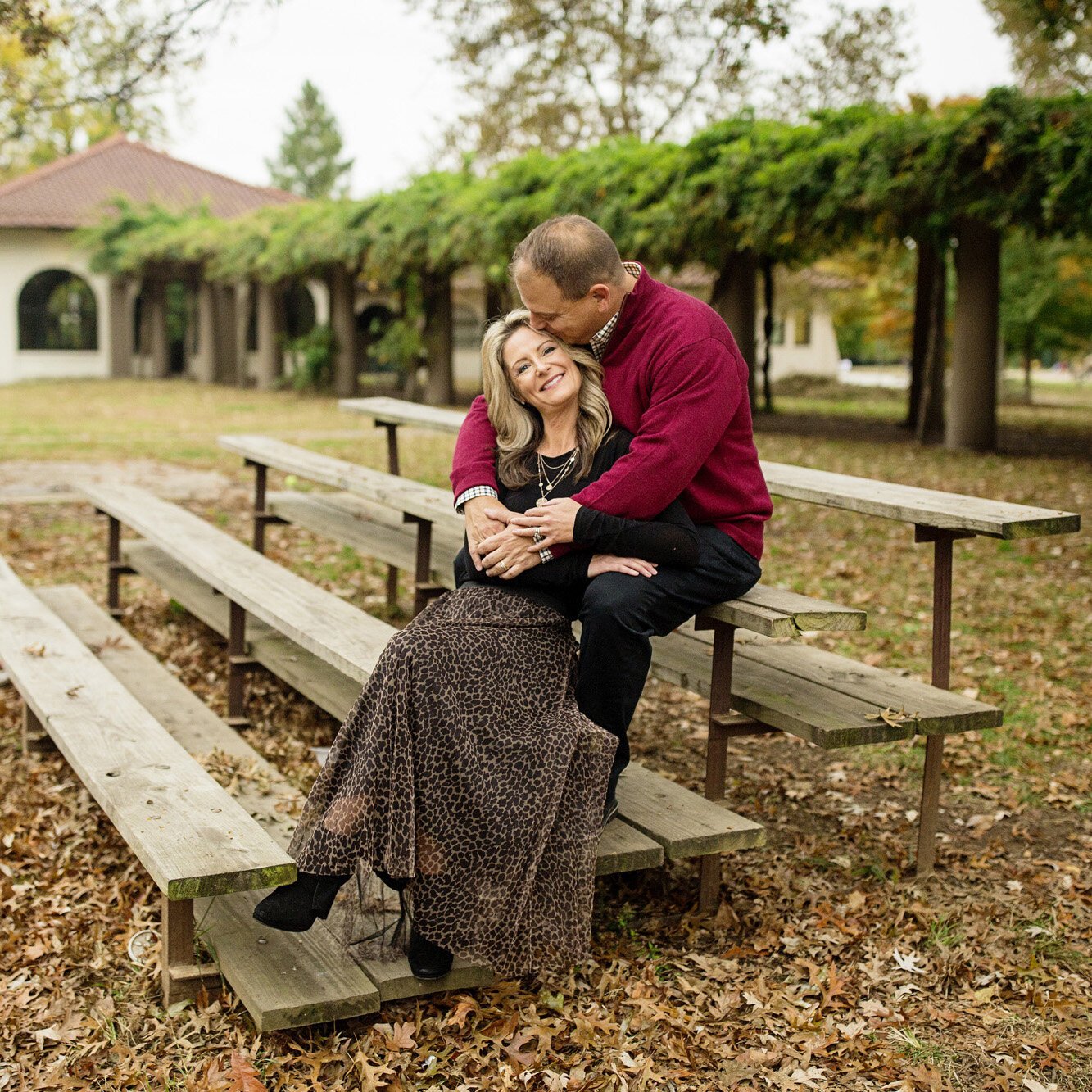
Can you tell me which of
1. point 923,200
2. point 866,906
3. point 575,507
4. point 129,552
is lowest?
point 866,906

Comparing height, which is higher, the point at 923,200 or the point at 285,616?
the point at 923,200

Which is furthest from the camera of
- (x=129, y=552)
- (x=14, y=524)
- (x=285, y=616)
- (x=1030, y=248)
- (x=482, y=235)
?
(x=1030, y=248)

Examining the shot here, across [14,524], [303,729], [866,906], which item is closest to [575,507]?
[866,906]

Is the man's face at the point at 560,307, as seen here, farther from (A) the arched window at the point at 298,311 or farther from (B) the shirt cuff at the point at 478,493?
(A) the arched window at the point at 298,311

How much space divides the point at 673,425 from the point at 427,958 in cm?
152

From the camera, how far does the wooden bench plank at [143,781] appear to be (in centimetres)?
295

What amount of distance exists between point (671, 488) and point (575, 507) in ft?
0.88

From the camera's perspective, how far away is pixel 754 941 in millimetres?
3639

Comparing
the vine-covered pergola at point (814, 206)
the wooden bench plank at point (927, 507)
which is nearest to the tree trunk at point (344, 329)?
the vine-covered pergola at point (814, 206)

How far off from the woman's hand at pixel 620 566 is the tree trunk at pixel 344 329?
992 inches

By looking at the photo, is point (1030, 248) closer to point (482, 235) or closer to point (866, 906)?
point (482, 235)

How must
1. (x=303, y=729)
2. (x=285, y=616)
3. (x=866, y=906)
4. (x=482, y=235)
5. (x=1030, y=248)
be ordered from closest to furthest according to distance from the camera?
(x=866, y=906) → (x=285, y=616) → (x=303, y=729) → (x=482, y=235) → (x=1030, y=248)

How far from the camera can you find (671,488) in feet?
11.5

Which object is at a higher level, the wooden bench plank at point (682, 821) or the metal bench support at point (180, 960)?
the wooden bench plank at point (682, 821)
